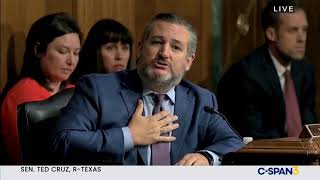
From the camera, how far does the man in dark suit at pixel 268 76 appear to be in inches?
76.3

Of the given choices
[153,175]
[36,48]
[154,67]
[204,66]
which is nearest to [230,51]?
[204,66]

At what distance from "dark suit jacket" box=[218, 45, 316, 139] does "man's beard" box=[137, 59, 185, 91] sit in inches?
7.0

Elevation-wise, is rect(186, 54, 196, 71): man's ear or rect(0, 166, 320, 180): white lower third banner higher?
rect(186, 54, 196, 71): man's ear

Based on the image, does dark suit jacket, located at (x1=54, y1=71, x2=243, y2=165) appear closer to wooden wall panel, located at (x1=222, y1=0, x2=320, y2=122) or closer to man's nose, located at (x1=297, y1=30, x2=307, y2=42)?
wooden wall panel, located at (x1=222, y1=0, x2=320, y2=122)

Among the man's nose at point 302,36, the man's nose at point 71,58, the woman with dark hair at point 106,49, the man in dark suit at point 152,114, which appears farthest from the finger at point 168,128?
the man's nose at point 302,36

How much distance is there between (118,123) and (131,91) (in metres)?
0.11

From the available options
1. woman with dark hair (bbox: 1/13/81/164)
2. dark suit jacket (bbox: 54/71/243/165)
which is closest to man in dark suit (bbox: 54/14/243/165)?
dark suit jacket (bbox: 54/71/243/165)

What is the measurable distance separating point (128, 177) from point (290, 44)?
0.70 m

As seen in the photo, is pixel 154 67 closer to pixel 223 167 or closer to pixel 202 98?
pixel 202 98

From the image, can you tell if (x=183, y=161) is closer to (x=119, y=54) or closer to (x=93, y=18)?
(x=119, y=54)

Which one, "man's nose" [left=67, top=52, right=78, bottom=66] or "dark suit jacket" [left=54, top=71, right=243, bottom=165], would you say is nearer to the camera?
"dark suit jacket" [left=54, top=71, right=243, bottom=165]

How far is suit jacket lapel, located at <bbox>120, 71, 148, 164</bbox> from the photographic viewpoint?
6.07 feet

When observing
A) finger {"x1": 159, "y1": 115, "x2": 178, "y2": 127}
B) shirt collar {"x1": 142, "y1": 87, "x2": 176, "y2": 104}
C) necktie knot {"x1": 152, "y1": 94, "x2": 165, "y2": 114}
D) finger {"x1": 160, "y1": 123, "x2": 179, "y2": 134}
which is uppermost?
shirt collar {"x1": 142, "y1": 87, "x2": 176, "y2": 104}

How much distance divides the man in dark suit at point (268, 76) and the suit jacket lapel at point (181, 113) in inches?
4.8
